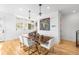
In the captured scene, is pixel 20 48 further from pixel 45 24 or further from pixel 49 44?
pixel 45 24

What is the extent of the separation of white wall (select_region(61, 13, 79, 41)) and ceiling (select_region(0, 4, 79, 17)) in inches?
4.7

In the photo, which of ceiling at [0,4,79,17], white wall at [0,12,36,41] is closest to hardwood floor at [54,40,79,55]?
ceiling at [0,4,79,17]

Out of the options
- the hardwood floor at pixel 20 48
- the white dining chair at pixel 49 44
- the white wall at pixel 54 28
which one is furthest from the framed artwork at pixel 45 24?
the hardwood floor at pixel 20 48

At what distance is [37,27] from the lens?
2.45 metres

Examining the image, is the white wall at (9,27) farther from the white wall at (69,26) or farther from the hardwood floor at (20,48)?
the white wall at (69,26)

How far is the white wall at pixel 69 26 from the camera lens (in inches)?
95.0

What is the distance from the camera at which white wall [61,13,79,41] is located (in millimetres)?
2412

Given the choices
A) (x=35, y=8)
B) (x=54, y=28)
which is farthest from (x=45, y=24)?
(x=35, y=8)

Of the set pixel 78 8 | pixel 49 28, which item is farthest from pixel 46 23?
pixel 78 8

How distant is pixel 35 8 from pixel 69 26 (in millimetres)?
799

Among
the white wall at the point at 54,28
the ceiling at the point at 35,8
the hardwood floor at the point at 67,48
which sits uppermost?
the ceiling at the point at 35,8

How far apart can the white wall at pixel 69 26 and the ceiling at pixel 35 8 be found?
120 millimetres

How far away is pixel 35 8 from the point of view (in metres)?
2.43
